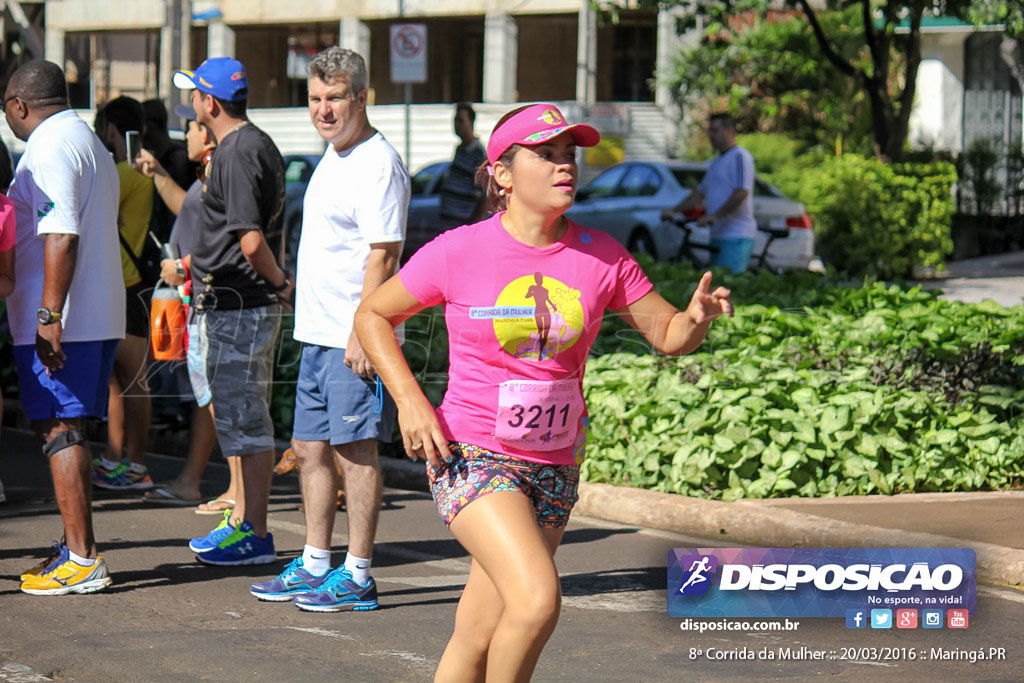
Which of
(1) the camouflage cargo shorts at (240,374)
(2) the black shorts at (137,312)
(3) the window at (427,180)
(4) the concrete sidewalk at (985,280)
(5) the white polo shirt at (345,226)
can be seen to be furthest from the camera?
(3) the window at (427,180)

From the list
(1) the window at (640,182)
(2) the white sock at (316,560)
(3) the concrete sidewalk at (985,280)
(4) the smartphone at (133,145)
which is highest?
(4) the smartphone at (133,145)

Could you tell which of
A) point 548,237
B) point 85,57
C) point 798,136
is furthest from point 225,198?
point 85,57

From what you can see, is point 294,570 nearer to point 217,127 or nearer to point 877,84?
point 217,127

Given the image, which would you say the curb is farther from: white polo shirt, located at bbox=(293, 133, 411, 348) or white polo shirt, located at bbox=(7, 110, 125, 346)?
white polo shirt, located at bbox=(7, 110, 125, 346)

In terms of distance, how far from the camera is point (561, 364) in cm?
402

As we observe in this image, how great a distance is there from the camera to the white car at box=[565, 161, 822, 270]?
18688mm

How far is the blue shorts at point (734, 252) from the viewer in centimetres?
1184

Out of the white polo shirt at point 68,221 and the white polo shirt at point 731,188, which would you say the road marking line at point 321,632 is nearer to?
the white polo shirt at point 68,221

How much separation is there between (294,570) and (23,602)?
1046 millimetres

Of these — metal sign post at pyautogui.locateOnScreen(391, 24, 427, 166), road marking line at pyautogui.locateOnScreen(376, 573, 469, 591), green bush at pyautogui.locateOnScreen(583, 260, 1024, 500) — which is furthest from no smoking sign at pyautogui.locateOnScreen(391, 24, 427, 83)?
road marking line at pyautogui.locateOnScreen(376, 573, 469, 591)

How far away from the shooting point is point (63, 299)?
5922mm

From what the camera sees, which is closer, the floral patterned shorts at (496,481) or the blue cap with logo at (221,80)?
the floral patterned shorts at (496,481)

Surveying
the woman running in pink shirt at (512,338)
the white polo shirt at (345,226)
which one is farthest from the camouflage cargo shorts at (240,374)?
the woman running in pink shirt at (512,338)

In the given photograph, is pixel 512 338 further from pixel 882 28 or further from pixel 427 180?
pixel 427 180
